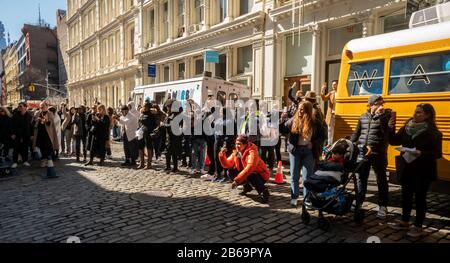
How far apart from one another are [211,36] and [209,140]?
1254cm

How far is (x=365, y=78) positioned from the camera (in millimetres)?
6719

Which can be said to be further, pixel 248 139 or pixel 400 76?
pixel 248 139

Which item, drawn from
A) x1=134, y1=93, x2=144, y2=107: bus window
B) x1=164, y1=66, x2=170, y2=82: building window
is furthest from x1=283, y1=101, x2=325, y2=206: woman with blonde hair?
x1=164, y1=66, x2=170, y2=82: building window

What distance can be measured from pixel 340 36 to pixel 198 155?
858cm

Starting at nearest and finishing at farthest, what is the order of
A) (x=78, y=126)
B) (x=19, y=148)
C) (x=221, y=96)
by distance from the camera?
(x=19, y=148), (x=78, y=126), (x=221, y=96)

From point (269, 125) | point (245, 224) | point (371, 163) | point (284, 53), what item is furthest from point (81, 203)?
point (284, 53)

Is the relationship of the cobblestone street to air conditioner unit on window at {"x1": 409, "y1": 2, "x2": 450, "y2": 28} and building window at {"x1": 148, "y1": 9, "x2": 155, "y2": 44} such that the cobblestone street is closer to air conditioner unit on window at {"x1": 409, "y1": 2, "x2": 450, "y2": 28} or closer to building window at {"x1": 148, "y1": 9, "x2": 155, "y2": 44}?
air conditioner unit on window at {"x1": 409, "y1": 2, "x2": 450, "y2": 28}

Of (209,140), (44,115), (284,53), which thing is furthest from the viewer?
(284,53)

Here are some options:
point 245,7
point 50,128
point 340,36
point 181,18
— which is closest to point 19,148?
point 50,128

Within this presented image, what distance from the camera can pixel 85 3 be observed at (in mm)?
40031

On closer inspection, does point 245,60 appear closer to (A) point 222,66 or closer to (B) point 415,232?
(A) point 222,66

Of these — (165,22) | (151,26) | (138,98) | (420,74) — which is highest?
(151,26)

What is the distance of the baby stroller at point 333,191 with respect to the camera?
4727mm
